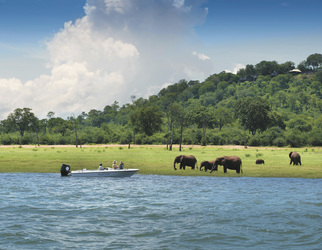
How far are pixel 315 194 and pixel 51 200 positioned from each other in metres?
18.7

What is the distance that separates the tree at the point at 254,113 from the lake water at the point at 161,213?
95032 mm

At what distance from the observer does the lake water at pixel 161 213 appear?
691 inches

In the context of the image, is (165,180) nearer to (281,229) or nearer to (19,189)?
(19,189)

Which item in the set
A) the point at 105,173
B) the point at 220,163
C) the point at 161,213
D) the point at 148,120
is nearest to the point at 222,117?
the point at 148,120

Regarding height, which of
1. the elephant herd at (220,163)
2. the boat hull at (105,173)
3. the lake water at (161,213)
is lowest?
the lake water at (161,213)

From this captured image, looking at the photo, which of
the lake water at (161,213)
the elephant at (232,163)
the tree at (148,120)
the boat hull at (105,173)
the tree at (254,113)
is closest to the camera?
the lake water at (161,213)

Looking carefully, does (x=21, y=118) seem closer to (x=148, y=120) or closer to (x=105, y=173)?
(x=148, y=120)

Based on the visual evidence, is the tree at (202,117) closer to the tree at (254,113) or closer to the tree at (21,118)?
the tree at (254,113)

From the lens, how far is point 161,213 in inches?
912

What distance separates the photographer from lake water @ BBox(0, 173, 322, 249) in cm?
1756

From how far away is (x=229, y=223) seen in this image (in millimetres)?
20781

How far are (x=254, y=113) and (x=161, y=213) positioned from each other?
111 meters

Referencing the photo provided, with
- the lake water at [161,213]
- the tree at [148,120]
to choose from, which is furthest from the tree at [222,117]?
the lake water at [161,213]

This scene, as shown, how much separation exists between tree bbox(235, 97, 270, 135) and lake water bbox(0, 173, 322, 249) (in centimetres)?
9503
